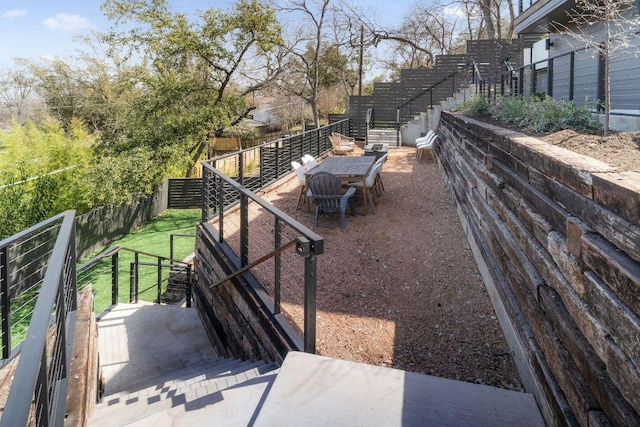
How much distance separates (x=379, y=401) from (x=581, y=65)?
886 centimetres

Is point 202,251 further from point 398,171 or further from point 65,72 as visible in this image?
point 65,72

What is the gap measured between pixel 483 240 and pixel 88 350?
3485 millimetres

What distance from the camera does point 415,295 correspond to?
4066mm

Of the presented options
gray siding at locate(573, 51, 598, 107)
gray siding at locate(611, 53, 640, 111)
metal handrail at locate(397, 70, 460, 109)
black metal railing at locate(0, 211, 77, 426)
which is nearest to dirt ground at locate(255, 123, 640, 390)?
black metal railing at locate(0, 211, 77, 426)

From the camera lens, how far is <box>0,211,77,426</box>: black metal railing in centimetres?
105

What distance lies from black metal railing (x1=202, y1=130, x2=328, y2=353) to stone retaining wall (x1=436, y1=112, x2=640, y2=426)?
122 cm

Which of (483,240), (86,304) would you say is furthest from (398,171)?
(86,304)

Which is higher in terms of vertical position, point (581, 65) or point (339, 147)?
point (581, 65)

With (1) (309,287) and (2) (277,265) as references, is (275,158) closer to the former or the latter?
(2) (277,265)

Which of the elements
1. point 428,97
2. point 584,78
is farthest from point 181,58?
point 584,78

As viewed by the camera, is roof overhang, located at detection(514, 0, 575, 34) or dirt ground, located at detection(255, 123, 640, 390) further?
roof overhang, located at detection(514, 0, 575, 34)

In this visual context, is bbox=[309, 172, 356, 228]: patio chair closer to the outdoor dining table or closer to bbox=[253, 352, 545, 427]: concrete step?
the outdoor dining table

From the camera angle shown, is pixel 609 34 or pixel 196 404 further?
pixel 609 34

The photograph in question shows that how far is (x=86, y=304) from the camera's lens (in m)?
3.98
